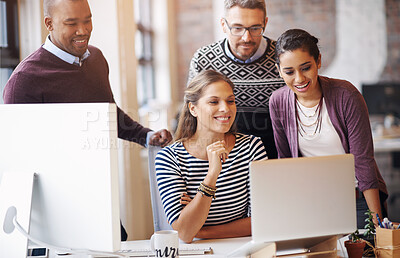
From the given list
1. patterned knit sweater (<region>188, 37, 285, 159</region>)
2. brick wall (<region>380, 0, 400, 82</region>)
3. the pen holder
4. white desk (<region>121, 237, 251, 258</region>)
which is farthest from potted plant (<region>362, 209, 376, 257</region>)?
brick wall (<region>380, 0, 400, 82</region>)

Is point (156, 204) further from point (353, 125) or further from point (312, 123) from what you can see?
point (353, 125)

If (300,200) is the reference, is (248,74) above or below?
above

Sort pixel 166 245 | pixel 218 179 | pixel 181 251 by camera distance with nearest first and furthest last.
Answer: pixel 166 245
pixel 181 251
pixel 218 179

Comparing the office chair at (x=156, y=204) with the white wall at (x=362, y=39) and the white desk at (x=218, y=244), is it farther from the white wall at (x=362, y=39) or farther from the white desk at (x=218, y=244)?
the white wall at (x=362, y=39)

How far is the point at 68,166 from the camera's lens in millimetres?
1128

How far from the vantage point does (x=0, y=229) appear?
4.06 ft

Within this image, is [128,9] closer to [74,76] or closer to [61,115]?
[74,76]

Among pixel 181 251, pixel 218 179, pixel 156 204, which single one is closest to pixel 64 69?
pixel 156 204

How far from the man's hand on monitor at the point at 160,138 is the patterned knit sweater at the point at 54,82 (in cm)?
18

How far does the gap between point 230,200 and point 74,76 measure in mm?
804

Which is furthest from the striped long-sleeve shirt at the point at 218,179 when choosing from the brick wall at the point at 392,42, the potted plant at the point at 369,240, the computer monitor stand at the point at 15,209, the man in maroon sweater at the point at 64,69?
the brick wall at the point at 392,42

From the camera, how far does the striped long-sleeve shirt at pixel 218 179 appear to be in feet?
5.85

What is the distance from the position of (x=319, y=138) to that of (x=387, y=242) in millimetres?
628

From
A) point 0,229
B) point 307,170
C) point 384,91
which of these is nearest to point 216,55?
point 307,170
